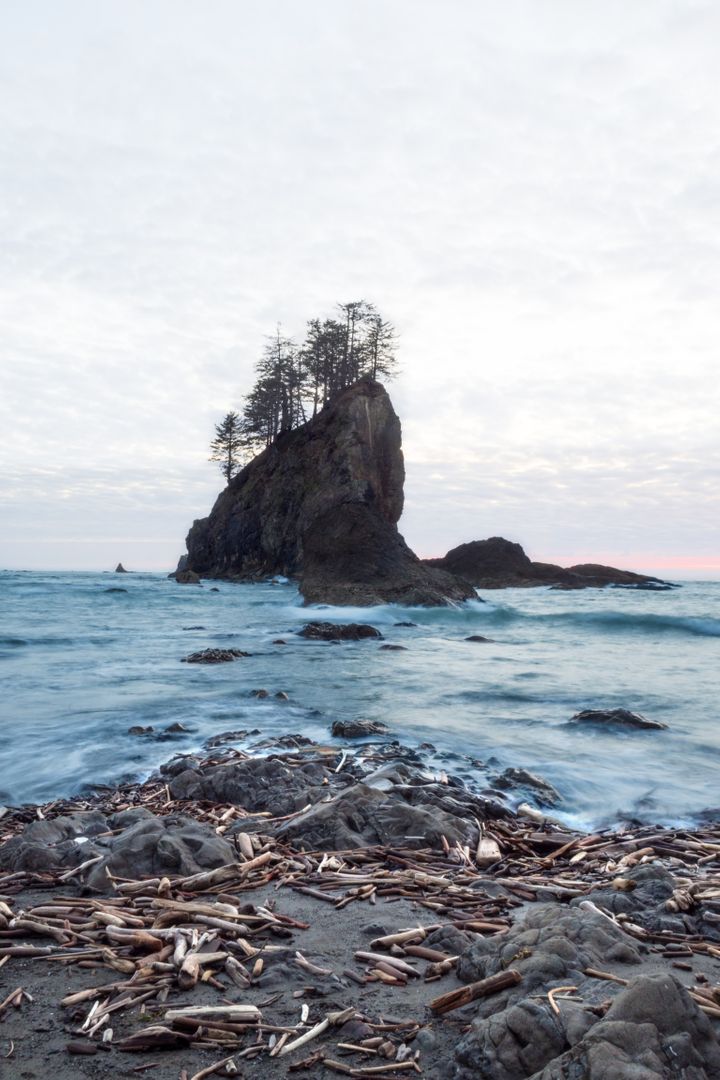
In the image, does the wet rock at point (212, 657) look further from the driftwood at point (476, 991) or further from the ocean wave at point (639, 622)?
the ocean wave at point (639, 622)

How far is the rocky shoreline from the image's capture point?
8.10 ft

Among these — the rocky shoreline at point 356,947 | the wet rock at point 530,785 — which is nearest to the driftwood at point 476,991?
the rocky shoreline at point 356,947

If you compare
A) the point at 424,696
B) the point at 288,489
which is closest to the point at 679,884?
the point at 424,696

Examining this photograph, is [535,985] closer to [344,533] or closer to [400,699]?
[400,699]

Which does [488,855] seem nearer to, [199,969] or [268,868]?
[268,868]

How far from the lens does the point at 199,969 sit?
3154 mm

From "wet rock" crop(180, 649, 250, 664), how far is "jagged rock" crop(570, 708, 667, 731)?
29.5 feet

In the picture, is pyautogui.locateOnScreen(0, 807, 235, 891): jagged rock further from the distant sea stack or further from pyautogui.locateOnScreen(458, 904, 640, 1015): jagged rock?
the distant sea stack

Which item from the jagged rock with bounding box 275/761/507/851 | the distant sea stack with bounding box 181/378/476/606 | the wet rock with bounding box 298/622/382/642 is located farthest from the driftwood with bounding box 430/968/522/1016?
the distant sea stack with bounding box 181/378/476/606

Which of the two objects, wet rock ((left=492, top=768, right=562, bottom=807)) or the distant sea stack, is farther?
the distant sea stack

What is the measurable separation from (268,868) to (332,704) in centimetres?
803

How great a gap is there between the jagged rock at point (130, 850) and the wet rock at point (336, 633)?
1719cm

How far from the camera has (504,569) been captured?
60.9 metres

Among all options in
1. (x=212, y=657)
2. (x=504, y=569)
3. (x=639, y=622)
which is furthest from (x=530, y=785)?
(x=504, y=569)
